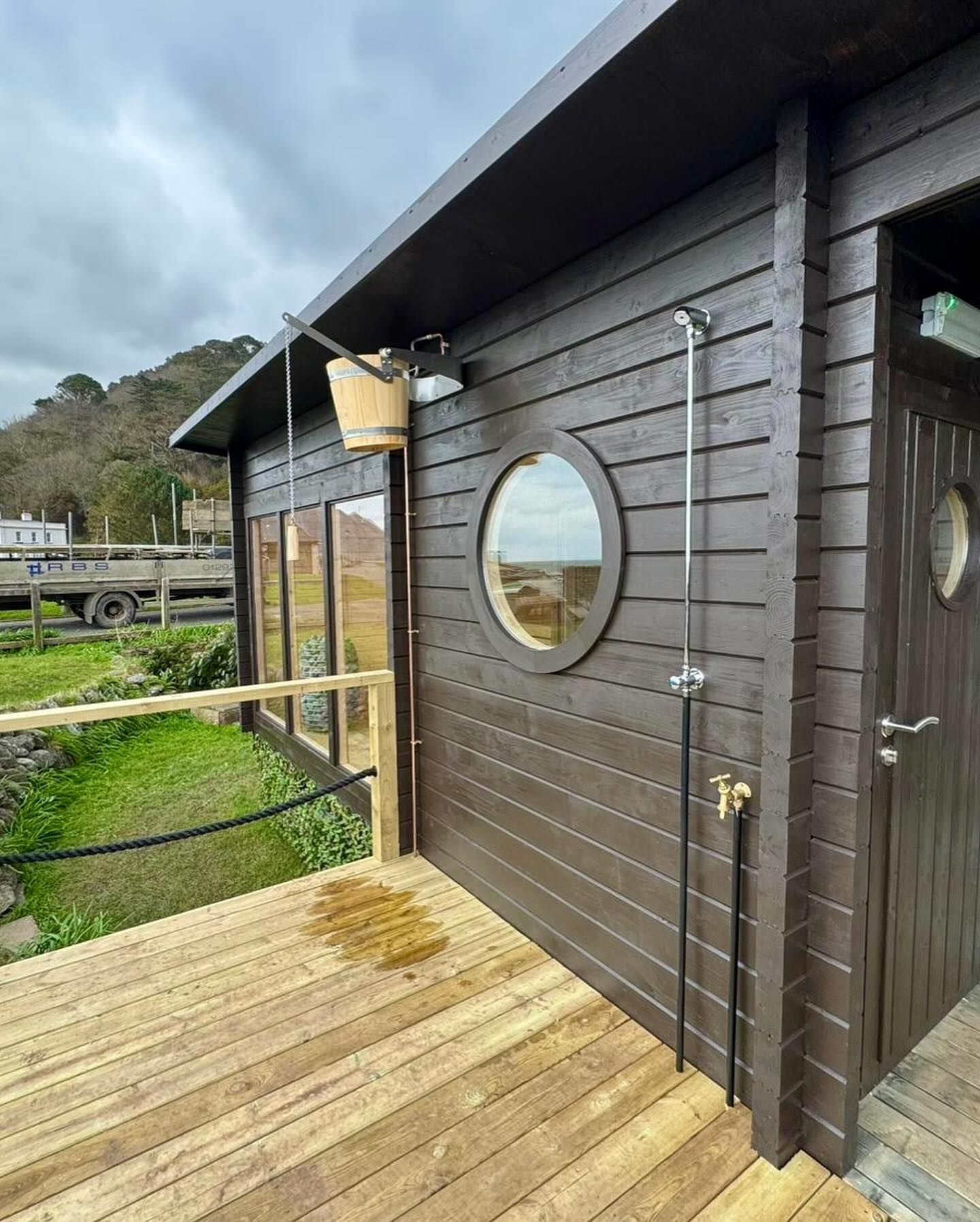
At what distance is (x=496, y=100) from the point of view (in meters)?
15.3

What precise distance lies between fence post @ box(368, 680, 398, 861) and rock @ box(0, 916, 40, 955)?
2.39 meters

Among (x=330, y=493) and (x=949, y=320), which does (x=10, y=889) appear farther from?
(x=949, y=320)

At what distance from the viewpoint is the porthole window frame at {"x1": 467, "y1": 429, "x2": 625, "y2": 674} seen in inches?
69.1

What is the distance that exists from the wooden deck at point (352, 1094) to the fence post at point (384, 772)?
1.80 ft

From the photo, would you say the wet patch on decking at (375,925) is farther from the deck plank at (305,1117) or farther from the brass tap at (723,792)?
the brass tap at (723,792)

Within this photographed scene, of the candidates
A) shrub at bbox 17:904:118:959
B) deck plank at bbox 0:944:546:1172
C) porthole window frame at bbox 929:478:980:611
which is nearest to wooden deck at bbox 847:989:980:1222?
deck plank at bbox 0:944:546:1172

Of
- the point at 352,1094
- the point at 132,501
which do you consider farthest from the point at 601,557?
the point at 132,501

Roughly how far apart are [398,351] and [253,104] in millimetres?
19433

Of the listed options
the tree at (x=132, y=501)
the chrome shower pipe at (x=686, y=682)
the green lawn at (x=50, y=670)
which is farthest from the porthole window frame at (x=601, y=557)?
the tree at (x=132, y=501)

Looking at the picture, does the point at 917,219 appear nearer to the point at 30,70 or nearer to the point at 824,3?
the point at 824,3

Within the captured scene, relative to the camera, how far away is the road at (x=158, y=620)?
38.7 feet

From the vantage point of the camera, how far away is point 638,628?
1.71 metres

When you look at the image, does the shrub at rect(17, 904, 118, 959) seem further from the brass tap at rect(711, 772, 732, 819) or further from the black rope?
the brass tap at rect(711, 772, 732, 819)

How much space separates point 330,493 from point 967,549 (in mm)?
3013
